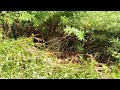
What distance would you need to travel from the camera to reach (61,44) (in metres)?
4.90

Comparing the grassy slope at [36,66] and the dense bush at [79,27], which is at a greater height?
the dense bush at [79,27]

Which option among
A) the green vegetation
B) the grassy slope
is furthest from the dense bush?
the grassy slope

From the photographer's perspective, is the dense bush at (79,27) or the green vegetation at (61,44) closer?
the green vegetation at (61,44)

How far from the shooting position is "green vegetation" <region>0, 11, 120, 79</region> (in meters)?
4.05

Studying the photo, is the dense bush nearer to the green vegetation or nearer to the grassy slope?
the green vegetation

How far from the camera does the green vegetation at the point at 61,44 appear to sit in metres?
4.05

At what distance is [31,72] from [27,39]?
2.67 ft

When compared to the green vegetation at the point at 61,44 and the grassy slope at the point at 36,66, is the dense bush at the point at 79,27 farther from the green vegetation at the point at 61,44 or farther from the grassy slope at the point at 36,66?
the grassy slope at the point at 36,66

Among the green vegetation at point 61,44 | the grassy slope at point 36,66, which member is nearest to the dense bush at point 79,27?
the green vegetation at point 61,44

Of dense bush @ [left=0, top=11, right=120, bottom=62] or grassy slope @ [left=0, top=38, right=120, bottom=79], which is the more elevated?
dense bush @ [left=0, top=11, right=120, bottom=62]
